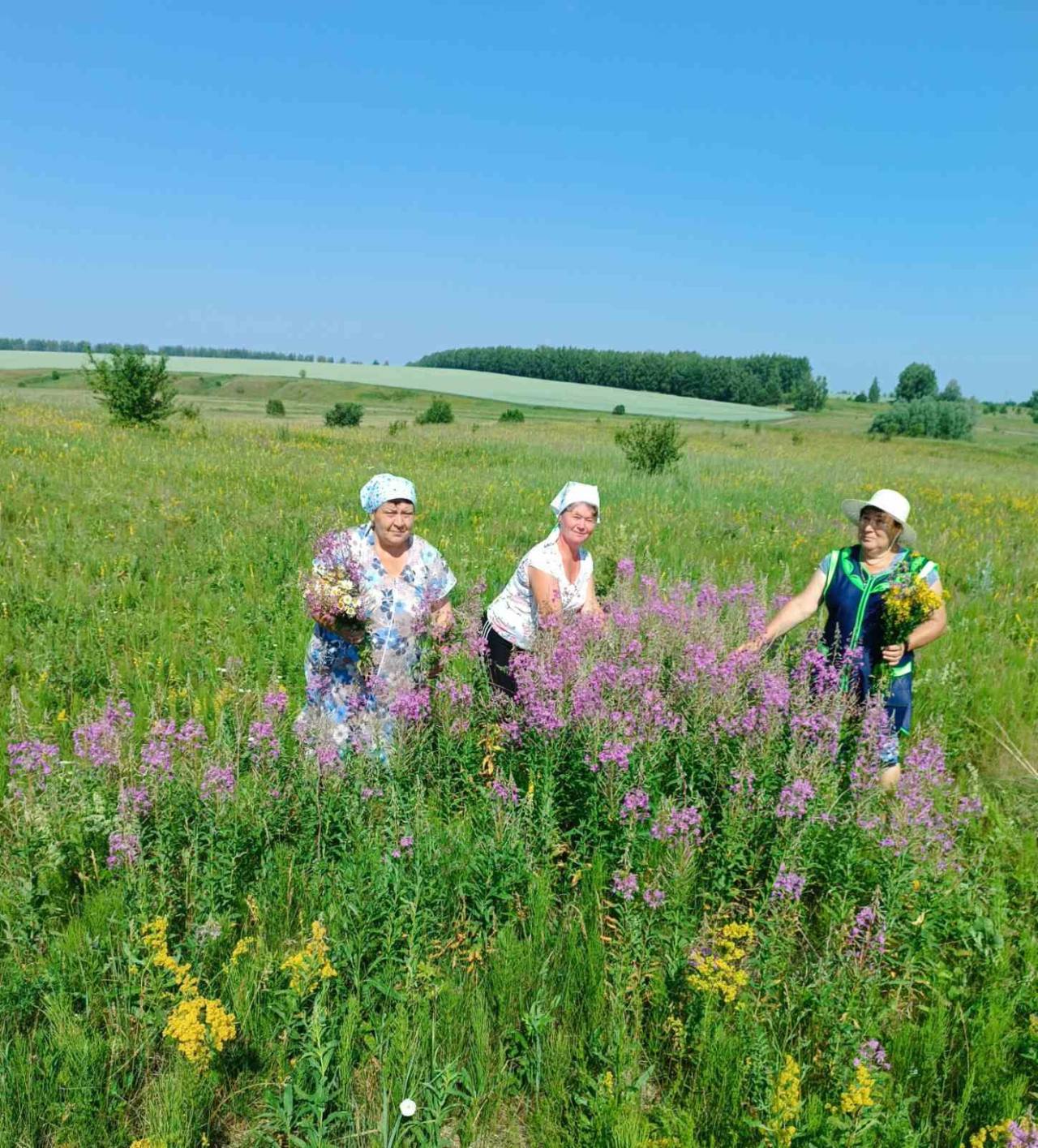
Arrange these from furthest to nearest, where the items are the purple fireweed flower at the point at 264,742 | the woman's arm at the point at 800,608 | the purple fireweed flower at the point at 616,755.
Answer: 1. the woman's arm at the point at 800,608
2. the purple fireweed flower at the point at 264,742
3. the purple fireweed flower at the point at 616,755

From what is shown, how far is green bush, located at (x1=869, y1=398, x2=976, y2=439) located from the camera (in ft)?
224

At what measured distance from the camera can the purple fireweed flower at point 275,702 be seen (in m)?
3.51

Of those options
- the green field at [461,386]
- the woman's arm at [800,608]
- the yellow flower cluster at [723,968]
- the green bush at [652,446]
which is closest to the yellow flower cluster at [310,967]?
the yellow flower cluster at [723,968]

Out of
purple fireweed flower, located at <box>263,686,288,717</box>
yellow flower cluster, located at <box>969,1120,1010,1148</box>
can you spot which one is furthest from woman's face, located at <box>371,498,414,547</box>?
yellow flower cluster, located at <box>969,1120,1010,1148</box>

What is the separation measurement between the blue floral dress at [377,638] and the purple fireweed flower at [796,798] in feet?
6.48

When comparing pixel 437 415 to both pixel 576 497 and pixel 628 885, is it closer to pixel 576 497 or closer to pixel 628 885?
pixel 576 497

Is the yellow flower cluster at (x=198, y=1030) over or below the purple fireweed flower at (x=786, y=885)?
below

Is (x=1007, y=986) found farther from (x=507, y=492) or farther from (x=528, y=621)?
(x=507, y=492)

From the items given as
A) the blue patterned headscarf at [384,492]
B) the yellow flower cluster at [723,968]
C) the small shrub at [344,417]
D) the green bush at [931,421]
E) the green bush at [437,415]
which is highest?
the green bush at [931,421]

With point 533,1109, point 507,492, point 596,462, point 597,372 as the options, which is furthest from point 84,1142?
point 597,372

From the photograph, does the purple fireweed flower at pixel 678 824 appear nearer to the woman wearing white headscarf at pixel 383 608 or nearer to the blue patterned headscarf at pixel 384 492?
the woman wearing white headscarf at pixel 383 608

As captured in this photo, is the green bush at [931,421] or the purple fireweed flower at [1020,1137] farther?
the green bush at [931,421]

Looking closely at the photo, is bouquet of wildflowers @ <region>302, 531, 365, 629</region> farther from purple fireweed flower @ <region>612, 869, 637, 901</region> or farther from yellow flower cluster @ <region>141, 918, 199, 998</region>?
purple fireweed flower @ <region>612, 869, 637, 901</region>

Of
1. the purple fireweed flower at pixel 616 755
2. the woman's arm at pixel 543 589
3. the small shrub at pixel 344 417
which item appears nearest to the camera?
the purple fireweed flower at pixel 616 755
